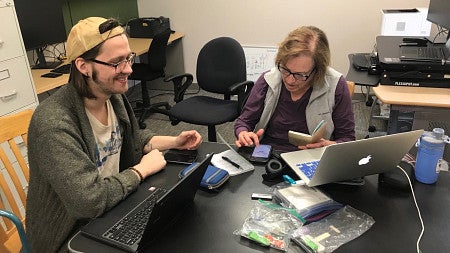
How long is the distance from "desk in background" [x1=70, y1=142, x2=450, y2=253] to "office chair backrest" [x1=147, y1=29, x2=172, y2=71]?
2.42 metres

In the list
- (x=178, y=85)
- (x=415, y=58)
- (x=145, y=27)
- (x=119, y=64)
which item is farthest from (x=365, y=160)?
(x=145, y=27)

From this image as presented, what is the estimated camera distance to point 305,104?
1790mm

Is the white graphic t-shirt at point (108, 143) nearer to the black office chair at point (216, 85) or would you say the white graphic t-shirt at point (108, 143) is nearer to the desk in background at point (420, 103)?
the black office chair at point (216, 85)

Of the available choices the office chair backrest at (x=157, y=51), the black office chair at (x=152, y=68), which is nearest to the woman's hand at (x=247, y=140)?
the black office chair at (x=152, y=68)

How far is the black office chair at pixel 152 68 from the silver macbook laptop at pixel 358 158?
8.33ft

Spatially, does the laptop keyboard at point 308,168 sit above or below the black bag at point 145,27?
below

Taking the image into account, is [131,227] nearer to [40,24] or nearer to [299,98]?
[299,98]

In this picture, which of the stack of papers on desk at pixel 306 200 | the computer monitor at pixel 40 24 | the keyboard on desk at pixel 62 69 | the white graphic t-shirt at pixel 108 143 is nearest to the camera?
the stack of papers on desk at pixel 306 200

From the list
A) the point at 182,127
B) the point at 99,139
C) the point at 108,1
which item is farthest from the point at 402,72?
the point at 108,1

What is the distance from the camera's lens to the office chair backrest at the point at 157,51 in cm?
358

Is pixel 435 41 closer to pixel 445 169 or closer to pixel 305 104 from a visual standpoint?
pixel 305 104

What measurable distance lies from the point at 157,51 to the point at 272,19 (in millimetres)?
1431

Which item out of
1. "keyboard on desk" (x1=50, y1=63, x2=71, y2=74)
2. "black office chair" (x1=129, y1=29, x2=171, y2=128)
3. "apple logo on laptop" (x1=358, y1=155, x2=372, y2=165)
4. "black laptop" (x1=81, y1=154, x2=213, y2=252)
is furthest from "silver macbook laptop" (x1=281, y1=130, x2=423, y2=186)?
"black office chair" (x1=129, y1=29, x2=171, y2=128)

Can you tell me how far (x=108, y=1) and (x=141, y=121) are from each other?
5.07ft
